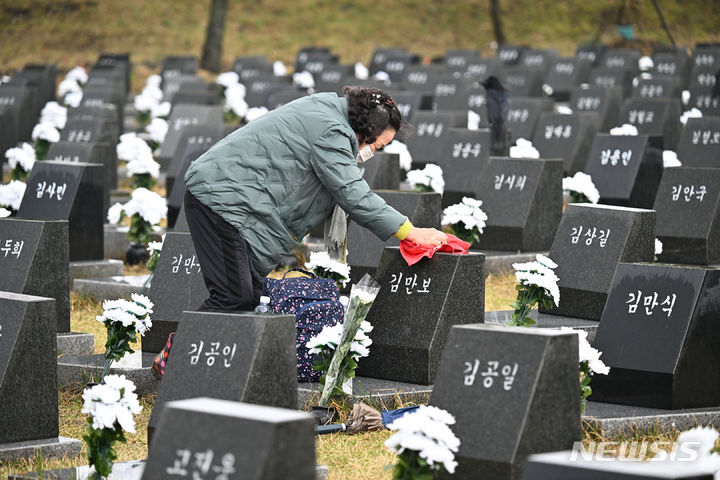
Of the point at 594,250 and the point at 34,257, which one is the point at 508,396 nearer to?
the point at 594,250

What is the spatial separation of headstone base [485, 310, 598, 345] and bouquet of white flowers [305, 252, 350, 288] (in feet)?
3.10

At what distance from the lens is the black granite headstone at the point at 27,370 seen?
5523 mm

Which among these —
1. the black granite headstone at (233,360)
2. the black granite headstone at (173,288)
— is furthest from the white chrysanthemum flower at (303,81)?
the black granite headstone at (233,360)

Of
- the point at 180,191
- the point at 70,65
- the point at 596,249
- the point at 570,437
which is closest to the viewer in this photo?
the point at 570,437

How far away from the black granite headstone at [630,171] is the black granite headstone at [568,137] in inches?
58.0

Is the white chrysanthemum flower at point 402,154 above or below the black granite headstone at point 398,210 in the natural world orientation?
below

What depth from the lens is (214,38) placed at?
88.1ft

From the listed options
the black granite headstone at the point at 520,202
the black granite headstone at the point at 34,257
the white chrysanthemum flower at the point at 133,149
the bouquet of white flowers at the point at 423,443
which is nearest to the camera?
the bouquet of white flowers at the point at 423,443

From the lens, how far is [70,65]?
2925 cm

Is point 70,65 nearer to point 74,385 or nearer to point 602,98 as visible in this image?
point 602,98

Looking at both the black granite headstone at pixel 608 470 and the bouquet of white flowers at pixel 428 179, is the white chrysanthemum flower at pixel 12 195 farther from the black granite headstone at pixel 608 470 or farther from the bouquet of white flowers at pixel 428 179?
the black granite headstone at pixel 608 470

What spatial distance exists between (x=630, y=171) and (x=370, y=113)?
16.8 ft

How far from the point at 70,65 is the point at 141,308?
24.1 metres

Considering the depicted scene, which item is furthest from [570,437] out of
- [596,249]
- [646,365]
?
[596,249]
